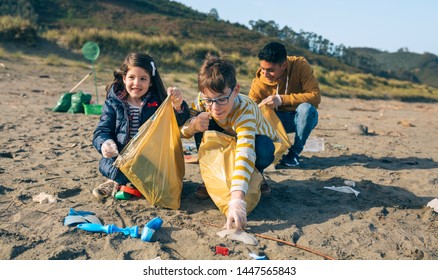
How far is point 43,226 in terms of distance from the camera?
8.23 feet

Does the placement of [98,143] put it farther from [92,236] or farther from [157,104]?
[92,236]

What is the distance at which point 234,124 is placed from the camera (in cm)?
286

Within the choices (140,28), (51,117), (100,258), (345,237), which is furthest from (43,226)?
(140,28)

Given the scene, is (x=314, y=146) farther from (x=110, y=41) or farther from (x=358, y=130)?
(x=110, y=41)

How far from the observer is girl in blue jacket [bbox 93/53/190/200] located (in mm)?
3016

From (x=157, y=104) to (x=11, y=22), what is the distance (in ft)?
42.9

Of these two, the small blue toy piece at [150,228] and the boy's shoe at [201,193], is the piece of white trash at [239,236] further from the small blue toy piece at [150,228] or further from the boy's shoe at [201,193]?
the boy's shoe at [201,193]

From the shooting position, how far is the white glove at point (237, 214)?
2432mm

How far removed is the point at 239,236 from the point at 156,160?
2.54ft

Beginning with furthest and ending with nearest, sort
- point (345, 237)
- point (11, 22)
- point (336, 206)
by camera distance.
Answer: point (11, 22) < point (336, 206) < point (345, 237)

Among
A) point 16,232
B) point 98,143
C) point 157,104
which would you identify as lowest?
point 16,232

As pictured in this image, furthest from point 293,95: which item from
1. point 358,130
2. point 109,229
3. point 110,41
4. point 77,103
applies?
point 110,41

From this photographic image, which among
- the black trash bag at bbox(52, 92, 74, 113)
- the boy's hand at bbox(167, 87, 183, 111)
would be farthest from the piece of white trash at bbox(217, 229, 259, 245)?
the black trash bag at bbox(52, 92, 74, 113)

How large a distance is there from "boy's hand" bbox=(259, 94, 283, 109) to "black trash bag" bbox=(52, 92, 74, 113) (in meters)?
3.95
